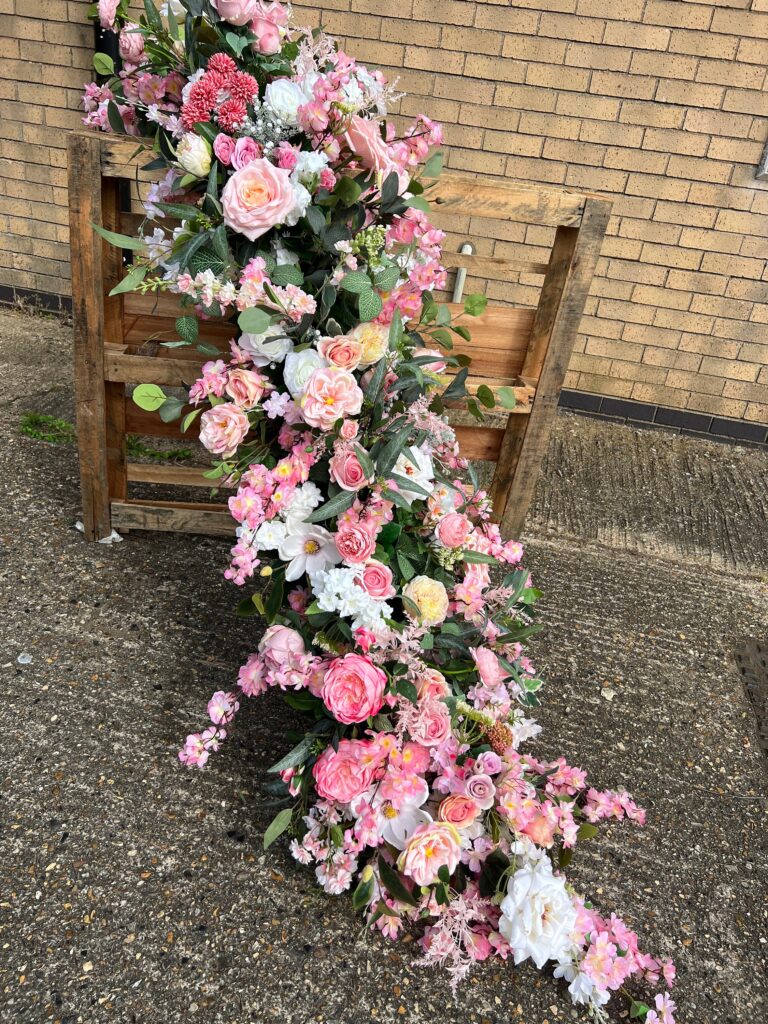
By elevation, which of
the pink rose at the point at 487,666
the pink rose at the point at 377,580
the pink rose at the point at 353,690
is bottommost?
the pink rose at the point at 487,666

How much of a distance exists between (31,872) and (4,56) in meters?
4.01

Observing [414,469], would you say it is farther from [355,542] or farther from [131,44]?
[131,44]

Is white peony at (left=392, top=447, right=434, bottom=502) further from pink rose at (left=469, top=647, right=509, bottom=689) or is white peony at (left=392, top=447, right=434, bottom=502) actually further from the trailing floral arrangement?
pink rose at (left=469, top=647, right=509, bottom=689)

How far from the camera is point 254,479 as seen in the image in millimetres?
1631

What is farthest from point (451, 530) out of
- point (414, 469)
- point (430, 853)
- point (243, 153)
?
point (243, 153)

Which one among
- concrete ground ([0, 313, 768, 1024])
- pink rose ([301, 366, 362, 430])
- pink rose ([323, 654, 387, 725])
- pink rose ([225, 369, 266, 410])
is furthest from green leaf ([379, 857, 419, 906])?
pink rose ([225, 369, 266, 410])

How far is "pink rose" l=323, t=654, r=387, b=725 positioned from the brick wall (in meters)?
2.86

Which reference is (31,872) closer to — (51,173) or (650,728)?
(650,728)

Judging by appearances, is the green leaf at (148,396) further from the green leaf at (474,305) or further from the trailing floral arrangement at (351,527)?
the green leaf at (474,305)

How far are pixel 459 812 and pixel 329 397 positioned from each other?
Answer: 2.82 feet

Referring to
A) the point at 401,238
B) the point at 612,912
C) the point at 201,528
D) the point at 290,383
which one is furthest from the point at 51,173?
the point at 612,912

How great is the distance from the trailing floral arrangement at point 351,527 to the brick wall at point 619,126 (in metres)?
1.91

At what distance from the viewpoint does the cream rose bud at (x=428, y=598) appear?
1.59m

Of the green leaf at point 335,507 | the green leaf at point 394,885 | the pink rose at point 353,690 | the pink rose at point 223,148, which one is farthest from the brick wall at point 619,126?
the green leaf at point 394,885
